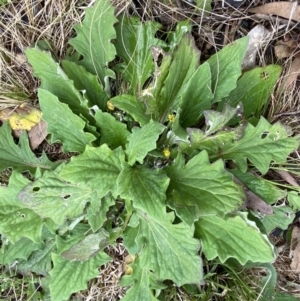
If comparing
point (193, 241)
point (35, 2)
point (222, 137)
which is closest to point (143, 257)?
point (193, 241)

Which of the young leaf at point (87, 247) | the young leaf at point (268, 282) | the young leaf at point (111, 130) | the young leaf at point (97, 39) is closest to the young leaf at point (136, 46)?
the young leaf at point (97, 39)

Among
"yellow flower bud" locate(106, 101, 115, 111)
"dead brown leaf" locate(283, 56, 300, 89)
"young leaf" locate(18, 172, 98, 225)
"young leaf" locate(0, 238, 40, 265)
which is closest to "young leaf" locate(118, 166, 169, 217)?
"young leaf" locate(18, 172, 98, 225)

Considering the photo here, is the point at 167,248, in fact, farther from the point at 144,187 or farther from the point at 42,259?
the point at 42,259

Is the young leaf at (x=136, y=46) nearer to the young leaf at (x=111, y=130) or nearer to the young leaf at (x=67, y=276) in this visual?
the young leaf at (x=111, y=130)

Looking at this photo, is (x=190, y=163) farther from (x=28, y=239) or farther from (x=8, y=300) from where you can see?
(x=8, y=300)

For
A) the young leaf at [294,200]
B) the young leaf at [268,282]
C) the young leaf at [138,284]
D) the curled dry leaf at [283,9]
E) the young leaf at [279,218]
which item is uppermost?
the curled dry leaf at [283,9]

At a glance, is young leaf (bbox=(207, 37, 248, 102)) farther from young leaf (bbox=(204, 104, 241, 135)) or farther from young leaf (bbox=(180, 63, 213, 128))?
young leaf (bbox=(204, 104, 241, 135))
